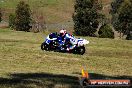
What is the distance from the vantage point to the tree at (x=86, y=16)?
60250 mm

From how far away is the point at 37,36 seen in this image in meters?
38.9

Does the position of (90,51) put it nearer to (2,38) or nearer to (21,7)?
(2,38)

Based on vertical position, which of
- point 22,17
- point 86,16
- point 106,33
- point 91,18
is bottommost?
point 22,17

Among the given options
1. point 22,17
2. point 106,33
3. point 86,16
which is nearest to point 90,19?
point 86,16

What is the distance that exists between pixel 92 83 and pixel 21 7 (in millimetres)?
60469

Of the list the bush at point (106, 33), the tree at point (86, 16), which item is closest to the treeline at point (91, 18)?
the tree at point (86, 16)

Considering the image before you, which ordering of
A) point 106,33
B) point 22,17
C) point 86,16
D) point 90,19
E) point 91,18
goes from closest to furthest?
point 106,33 → point 86,16 → point 91,18 → point 90,19 → point 22,17

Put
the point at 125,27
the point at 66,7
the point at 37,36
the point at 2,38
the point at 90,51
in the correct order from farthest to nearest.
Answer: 1. the point at 66,7
2. the point at 125,27
3. the point at 37,36
4. the point at 2,38
5. the point at 90,51

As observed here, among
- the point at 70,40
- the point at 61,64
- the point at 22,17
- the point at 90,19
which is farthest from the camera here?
the point at 22,17

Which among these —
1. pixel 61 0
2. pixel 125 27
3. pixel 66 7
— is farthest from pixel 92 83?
pixel 61 0

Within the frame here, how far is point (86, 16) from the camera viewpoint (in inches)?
2397

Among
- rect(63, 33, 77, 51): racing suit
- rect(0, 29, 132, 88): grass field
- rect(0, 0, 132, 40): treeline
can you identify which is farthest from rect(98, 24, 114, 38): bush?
rect(63, 33, 77, 51): racing suit

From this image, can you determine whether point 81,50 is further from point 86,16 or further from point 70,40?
point 86,16

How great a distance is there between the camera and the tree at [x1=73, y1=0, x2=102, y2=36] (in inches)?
2372
